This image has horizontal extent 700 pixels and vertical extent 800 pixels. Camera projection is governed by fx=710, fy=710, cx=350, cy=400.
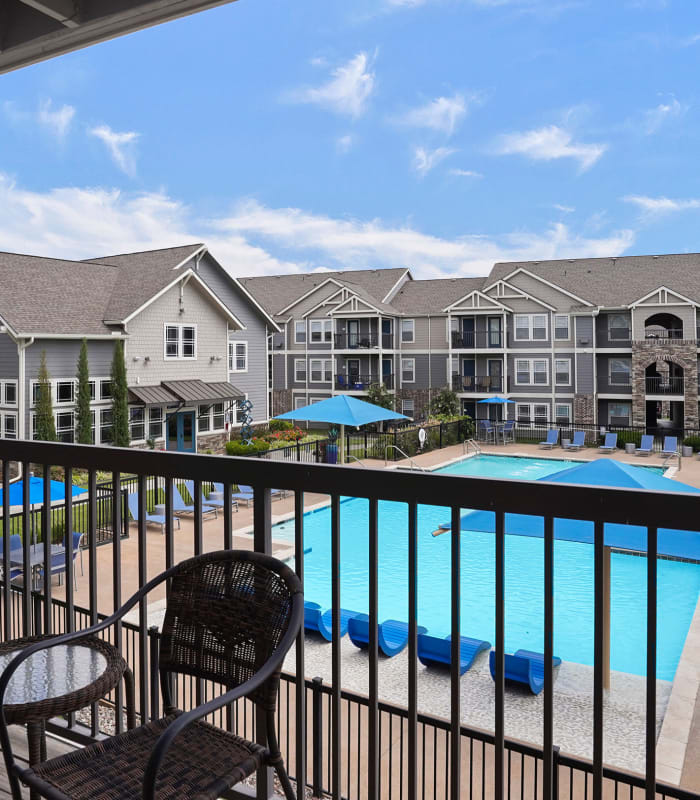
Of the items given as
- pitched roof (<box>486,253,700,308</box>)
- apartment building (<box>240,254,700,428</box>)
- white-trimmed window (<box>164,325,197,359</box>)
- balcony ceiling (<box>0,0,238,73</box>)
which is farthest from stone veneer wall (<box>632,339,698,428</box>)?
balcony ceiling (<box>0,0,238,73</box>)

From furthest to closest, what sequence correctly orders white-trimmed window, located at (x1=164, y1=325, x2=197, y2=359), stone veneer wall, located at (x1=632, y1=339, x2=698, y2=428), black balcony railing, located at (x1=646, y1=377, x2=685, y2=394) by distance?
black balcony railing, located at (x1=646, y1=377, x2=685, y2=394) → stone veneer wall, located at (x1=632, y1=339, x2=698, y2=428) → white-trimmed window, located at (x1=164, y1=325, x2=197, y2=359)

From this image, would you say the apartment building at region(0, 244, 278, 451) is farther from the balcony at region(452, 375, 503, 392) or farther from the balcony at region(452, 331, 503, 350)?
the balcony at region(452, 331, 503, 350)

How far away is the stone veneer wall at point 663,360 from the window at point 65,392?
63.6 feet

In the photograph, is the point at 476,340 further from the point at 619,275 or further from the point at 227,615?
the point at 227,615

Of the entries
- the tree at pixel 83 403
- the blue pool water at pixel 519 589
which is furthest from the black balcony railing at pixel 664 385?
the tree at pixel 83 403

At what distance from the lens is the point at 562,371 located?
28.1 m

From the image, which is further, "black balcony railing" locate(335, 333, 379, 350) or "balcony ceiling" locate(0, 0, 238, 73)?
"black balcony railing" locate(335, 333, 379, 350)

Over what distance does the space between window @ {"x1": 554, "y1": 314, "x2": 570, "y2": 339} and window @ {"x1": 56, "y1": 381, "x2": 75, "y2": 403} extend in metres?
18.4

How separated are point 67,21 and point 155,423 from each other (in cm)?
1815

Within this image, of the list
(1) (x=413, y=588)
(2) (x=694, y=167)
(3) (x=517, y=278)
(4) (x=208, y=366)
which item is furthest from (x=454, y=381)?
(2) (x=694, y=167)

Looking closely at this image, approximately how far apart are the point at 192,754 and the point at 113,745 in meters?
0.21

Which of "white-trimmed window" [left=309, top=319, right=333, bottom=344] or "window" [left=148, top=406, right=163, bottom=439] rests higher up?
"white-trimmed window" [left=309, top=319, right=333, bottom=344]

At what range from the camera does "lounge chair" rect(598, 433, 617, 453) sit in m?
22.9

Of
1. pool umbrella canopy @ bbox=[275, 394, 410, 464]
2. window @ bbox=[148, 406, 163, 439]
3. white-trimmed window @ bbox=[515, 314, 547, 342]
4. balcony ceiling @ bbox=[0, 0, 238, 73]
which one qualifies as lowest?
window @ bbox=[148, 406, 163, 439]
